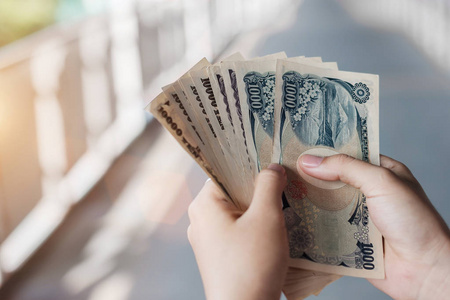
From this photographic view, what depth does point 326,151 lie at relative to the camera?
1.07m

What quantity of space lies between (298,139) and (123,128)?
1.83 m

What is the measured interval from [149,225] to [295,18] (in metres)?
2.18

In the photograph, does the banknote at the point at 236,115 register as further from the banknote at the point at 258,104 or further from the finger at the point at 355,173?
the finger at the point at 355,173

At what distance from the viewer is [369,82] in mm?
1088

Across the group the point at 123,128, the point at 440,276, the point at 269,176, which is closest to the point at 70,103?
the point at 123,128

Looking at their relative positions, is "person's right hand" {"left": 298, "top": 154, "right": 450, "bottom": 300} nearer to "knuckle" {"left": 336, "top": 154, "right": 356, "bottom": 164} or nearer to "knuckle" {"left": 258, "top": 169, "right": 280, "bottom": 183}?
"knuckle" {"left": 336, "top": 154, "right": 356, "bottom": 164}

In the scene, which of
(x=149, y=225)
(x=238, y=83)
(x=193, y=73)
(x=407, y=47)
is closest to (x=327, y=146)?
(x=238, y=83)

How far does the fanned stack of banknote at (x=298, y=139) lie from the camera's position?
105cm

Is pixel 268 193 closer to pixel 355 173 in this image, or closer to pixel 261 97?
pixel 355 173

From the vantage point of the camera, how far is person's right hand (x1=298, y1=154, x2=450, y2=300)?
0.92 m

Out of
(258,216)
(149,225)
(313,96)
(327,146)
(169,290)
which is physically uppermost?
(313,96)

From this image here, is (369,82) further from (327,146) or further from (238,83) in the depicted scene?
(238,83)

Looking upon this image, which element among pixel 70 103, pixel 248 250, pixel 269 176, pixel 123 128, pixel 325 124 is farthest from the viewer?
pixel 123 128

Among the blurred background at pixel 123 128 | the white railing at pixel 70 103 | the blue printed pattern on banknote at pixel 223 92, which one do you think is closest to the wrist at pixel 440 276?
the blue printed pattern on banknote at pixel 223 92
